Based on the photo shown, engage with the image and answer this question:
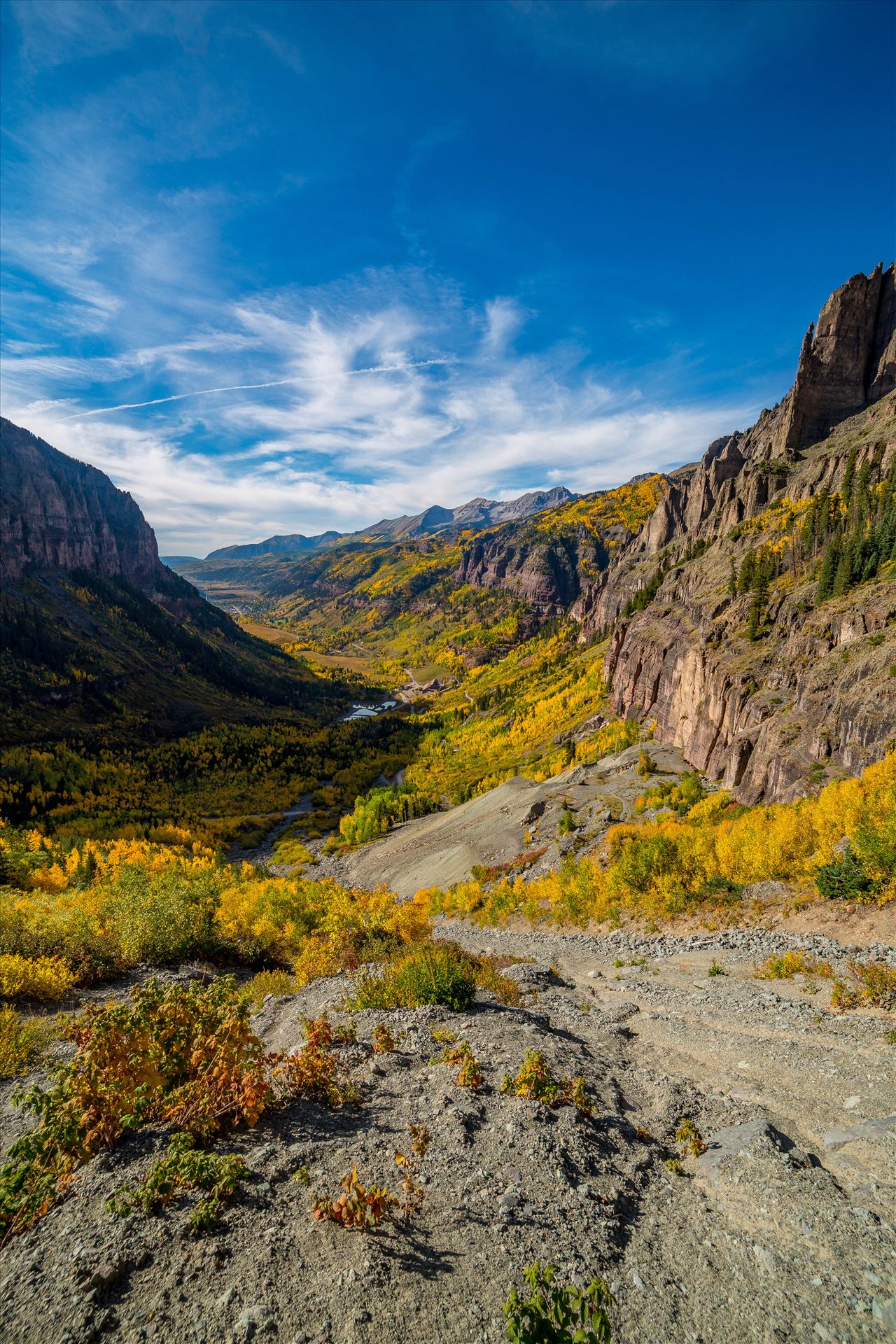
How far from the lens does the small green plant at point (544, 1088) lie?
34.6 feet

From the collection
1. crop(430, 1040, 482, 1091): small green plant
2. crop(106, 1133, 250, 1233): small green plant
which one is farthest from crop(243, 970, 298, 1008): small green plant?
crop(106, 1133, 250, 1233): small green plant

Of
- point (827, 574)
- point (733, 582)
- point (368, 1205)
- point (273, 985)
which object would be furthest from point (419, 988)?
point (733, 582)

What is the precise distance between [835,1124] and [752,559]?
79199 mm

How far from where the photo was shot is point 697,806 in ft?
144

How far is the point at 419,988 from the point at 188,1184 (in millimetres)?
9520

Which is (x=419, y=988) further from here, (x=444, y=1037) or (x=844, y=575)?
(x=844, y=575)

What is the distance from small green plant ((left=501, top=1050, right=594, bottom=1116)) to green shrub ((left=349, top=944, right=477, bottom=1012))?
15.1ft

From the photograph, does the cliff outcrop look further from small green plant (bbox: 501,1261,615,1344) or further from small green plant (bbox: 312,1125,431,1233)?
small green plant (bbox: 501,1261,615,1344)

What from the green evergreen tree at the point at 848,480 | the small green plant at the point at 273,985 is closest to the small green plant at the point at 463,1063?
the small green plant at the point at 273,985

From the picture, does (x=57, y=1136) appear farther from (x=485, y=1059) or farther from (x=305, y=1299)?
(x=485, y=1059)

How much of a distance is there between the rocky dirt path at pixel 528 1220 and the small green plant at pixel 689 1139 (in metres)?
0.23

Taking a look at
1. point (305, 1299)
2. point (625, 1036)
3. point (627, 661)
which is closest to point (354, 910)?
point (625, 1036)

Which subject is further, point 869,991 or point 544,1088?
point 869,991

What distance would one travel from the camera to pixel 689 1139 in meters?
9.73
